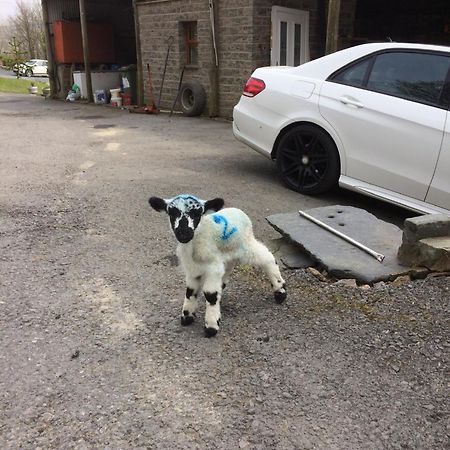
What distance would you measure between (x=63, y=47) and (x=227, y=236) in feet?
57.1

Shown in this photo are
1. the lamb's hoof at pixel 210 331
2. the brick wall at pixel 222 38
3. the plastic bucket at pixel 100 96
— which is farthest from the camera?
the plastic bucket at pixel 100 96

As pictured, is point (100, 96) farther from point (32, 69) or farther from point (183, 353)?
point (32, 69)

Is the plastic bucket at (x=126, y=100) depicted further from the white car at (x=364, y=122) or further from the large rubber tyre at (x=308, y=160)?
the large rubber tyre at (x=308, y=160)

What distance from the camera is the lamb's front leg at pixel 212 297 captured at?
2.97 metres

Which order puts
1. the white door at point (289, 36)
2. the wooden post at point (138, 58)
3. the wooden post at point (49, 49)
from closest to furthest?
the white door at point (289, 36), the wooden post at point (138, 58), the wooden post at point (49, 49)

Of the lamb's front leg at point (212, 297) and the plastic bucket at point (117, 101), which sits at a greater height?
the plastic bucket at point (117, 101)

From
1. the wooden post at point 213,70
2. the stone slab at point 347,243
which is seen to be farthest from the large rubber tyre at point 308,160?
the wooden post at point 213,70

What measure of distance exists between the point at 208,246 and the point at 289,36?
10.7 m

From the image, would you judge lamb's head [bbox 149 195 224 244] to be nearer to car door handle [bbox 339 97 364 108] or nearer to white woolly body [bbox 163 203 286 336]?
white woolly body [bbox 163 203 286 336]

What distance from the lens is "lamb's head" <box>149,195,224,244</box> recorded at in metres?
2.77

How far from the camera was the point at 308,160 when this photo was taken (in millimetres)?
5781

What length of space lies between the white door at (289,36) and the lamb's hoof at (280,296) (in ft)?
31.0

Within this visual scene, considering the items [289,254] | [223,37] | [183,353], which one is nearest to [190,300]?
[183,353]

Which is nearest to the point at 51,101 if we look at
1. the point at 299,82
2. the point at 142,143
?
the point at 142,143
